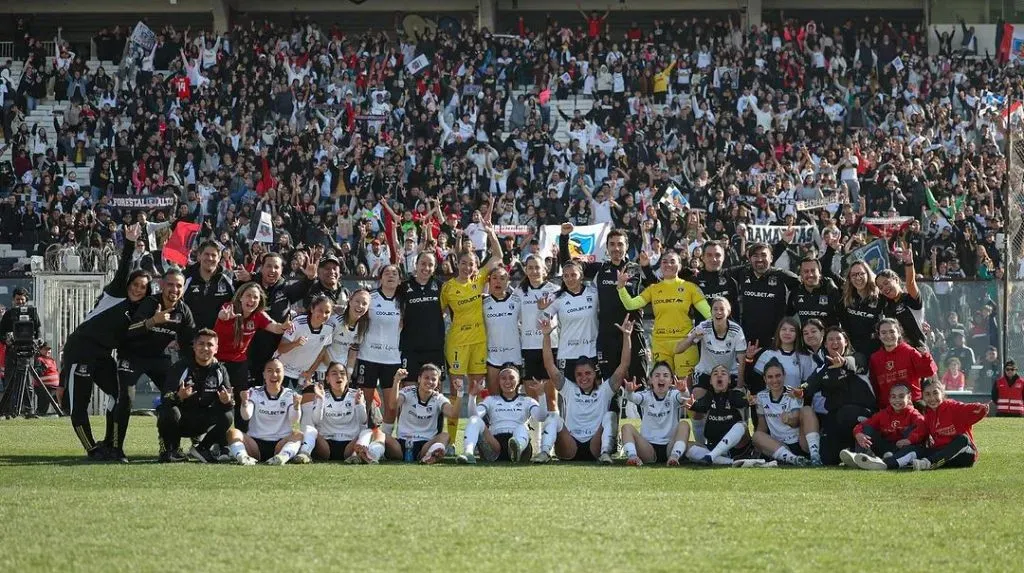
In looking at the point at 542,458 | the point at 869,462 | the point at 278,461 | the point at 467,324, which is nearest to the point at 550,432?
the point at 542,458

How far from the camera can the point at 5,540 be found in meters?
6.89

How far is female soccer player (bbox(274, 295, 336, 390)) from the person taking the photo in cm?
1289

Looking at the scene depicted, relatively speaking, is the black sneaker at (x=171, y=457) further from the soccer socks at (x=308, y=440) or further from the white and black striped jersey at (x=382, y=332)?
the white and black striped jersey at (x=382, y=332)

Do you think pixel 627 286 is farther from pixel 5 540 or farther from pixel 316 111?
pixel 316 111

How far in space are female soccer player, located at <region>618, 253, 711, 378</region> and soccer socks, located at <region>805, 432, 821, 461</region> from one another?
167cm

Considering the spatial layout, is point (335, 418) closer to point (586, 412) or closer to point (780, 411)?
point (586, 412)

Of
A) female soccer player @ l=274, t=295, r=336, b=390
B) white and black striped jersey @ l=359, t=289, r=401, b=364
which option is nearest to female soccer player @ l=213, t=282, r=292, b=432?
female soccer player @ l=274, t=295, r=336, b=390

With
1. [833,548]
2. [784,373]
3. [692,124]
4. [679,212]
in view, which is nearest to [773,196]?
[679,212]

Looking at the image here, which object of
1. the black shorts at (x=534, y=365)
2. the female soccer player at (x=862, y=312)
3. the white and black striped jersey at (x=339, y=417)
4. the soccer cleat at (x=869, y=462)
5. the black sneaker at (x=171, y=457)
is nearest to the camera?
the soccer cleat at (x=869, y=462)

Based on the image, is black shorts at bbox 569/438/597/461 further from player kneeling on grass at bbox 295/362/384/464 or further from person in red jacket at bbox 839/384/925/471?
person in red jacket at bbox 839/384/925/471

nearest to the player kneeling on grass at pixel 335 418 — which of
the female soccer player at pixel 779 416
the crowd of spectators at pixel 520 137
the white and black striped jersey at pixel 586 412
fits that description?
the white and black striped jersey at pixel 586 412

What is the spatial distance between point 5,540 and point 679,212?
18958 mm

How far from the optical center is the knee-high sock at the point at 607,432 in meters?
12.3

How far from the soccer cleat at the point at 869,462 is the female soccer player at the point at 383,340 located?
4714mm
